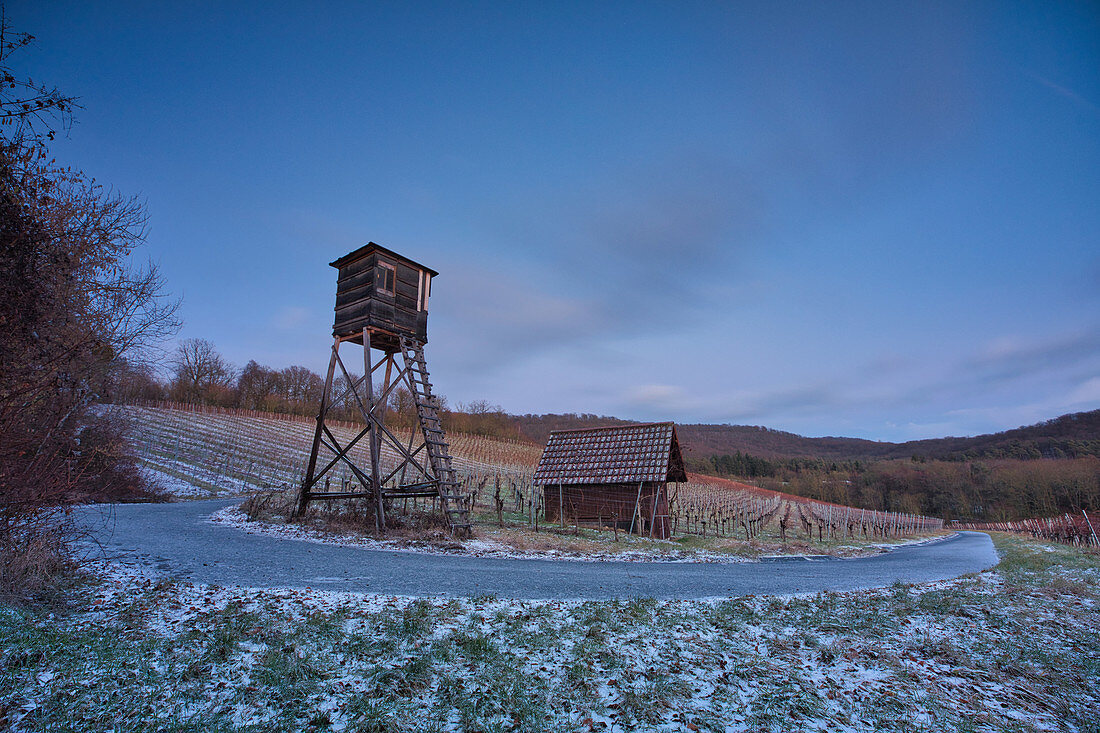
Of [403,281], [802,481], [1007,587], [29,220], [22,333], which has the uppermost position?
[403,281]

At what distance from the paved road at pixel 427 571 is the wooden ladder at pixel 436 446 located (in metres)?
2.59

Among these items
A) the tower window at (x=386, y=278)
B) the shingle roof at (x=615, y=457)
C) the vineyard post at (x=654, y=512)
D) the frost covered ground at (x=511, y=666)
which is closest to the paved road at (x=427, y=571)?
the frost covered ground at (x=511, y=666)

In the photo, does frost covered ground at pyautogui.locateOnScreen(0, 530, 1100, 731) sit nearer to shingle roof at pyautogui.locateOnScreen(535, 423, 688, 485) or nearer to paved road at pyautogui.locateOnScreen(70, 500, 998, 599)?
paved road at pyautogui.locateOnScreen(70, 500, 998, 599)

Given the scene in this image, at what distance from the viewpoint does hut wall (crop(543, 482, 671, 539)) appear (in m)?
20.9

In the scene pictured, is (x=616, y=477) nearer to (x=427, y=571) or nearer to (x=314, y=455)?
(x=314, y=455)

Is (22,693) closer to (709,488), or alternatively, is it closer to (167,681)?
(167,681)

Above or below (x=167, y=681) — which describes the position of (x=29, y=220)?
above

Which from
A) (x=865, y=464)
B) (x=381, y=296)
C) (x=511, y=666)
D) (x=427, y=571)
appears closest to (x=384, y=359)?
(x=381, y=296)

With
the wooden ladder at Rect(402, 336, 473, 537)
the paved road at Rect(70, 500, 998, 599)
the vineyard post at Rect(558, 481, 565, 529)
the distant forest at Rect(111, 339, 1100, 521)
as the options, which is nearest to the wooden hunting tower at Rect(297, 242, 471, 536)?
the wooden ladder at Rect(402, 336, 473, 537)

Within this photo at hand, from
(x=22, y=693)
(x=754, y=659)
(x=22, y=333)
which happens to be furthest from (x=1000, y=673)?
(x=22, y=333)

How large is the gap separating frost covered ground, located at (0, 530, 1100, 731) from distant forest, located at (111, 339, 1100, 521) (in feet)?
108

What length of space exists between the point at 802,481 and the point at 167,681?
92.9 metres

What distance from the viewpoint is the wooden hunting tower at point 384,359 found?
14773mm

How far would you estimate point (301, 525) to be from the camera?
48.6 feet
